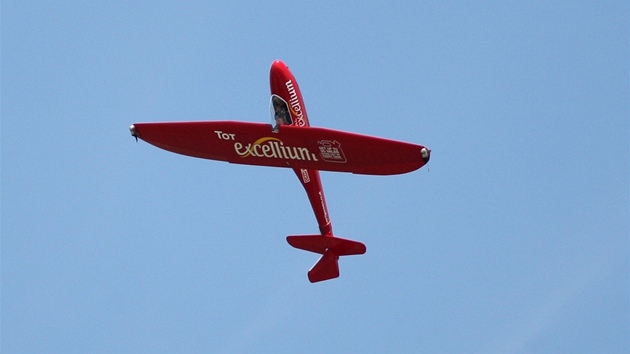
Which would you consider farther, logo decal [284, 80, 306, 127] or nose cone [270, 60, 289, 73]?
nose cone [270, 60, 289, 73]

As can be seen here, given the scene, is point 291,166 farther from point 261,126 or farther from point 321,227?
point 321,227

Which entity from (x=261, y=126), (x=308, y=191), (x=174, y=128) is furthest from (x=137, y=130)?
(x=308, y=191)

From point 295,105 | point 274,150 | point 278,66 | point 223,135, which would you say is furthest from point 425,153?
point 278,66

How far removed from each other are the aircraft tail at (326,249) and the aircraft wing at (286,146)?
678cm

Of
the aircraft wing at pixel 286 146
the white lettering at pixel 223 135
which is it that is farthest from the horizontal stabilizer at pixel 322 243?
the white lettering at pixel 223 135

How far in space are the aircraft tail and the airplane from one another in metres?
4.80

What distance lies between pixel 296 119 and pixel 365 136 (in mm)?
5553

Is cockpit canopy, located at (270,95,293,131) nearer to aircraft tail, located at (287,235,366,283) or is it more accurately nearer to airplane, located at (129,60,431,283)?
airplane, located at (129,60,431,283)

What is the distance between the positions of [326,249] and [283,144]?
8390mm

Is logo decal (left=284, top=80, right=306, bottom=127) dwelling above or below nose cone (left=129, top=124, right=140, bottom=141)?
above

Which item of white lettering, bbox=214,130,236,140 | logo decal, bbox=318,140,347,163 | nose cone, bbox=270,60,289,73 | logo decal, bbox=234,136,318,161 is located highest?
nose cone, bbox=270,60,289,73

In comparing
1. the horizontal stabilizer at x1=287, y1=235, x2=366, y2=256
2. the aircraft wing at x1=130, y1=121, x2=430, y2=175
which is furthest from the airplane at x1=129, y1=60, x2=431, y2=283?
the horizontal stabilizer at x1=287, y1=235, x2=366, y2=256

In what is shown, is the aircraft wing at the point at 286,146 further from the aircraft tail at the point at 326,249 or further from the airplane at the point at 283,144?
the aircraft tail at the point at 326,249

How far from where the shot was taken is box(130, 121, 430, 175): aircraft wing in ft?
127
